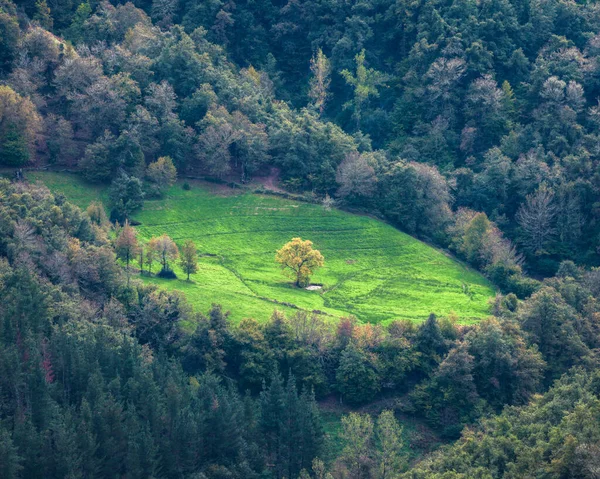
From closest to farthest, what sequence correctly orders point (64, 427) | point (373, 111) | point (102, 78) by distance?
point (64, 427), point (102, 78), point (373, 111)

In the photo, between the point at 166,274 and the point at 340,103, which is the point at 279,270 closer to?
the point at 166,274

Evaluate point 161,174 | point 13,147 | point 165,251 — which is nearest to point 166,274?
point 165,251

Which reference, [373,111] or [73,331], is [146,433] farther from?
[373,111]

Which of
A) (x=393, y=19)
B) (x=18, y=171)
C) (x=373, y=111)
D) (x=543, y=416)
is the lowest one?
(x=543, y=416)

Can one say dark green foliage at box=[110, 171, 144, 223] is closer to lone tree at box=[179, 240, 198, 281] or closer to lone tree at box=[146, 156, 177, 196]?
lone tree at box=[146, 156, 177, 196]

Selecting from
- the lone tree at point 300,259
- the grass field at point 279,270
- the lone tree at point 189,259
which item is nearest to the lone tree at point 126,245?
the grass field at point 279,270

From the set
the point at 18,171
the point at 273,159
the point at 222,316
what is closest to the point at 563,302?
the point at 222,316

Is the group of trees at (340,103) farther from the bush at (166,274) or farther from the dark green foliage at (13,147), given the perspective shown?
the bush at (166,274)

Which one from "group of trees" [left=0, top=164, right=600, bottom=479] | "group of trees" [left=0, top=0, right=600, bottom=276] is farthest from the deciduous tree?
"group of trees" [left=0, top=0, right=600, bottom=276]
